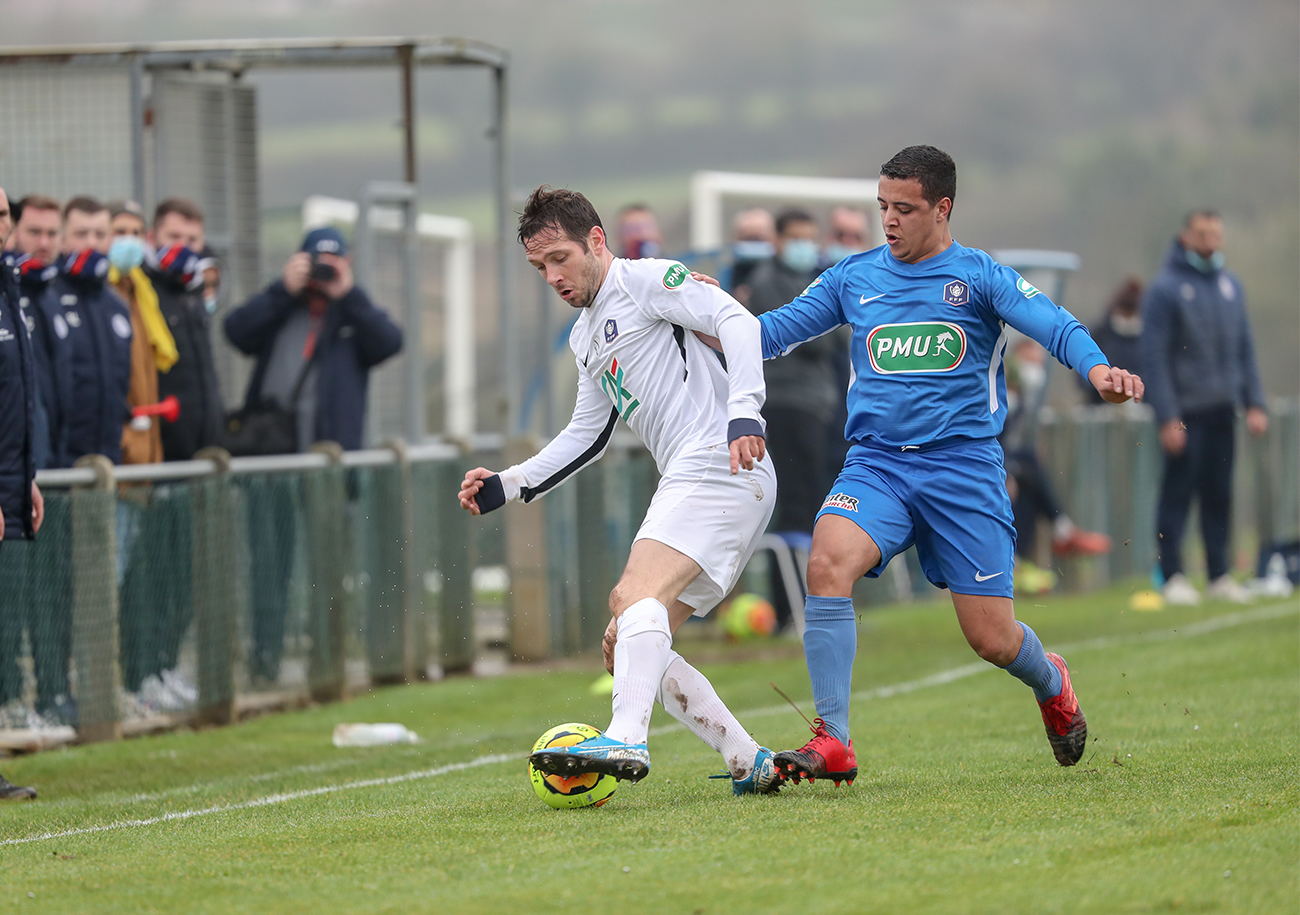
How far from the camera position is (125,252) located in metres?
10.1

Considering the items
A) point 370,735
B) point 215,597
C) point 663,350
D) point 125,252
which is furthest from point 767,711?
point 125,252

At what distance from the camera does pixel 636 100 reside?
37.8 m

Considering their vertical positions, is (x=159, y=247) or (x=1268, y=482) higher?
(x=159, y=247)

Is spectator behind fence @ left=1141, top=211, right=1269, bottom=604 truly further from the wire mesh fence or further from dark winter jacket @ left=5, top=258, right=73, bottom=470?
dark winter jacket @ left=5, top=258, right=73, bottom=470

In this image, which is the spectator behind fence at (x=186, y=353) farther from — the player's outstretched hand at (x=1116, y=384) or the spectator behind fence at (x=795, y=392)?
the player's outstretched hand at (x=1116, y=384)

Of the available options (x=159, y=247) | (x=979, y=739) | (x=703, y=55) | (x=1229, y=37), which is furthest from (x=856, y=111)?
(x=979, y=739)

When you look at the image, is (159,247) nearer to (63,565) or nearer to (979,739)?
(63,565)

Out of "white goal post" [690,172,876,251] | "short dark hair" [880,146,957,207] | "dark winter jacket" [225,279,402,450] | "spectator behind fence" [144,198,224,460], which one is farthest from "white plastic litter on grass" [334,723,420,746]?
"white goal post" [690,172,876,251]

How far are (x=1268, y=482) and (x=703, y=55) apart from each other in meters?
23.6

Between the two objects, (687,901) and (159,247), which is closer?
(687,901)

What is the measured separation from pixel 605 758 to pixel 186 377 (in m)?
5.54

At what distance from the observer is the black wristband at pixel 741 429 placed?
5781 millimetres

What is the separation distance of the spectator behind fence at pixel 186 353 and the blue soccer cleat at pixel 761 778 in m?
5.14

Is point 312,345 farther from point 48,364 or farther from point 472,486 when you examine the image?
point 472,486
